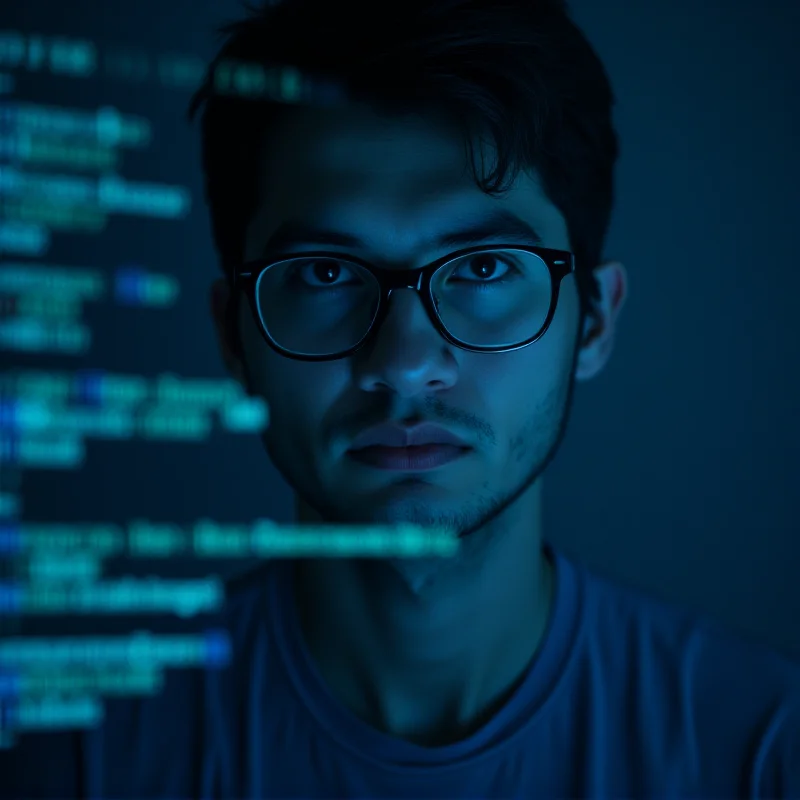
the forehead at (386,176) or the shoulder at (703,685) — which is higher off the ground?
the forehead at (386,176)

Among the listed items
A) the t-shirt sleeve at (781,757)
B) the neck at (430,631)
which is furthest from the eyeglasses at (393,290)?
→ the t-shirt sleeve at (781,757)

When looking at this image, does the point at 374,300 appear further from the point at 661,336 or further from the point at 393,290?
the point at 661,336

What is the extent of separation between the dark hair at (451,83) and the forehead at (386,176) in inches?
0.6

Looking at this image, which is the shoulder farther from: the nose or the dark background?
the nose

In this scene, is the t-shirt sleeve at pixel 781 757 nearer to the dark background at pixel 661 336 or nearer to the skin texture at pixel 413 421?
the dark background at pixel 661 336

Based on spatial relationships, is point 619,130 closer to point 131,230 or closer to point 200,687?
point 131,230

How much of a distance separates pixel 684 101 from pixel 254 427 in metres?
0.52

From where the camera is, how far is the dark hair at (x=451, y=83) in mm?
604

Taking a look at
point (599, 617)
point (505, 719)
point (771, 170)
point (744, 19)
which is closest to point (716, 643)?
point (599, 617)

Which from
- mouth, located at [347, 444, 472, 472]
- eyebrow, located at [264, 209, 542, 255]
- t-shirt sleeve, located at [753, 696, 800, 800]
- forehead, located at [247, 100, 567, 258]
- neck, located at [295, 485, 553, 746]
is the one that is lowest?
t-shirt sleeve, located at [753, 696, 800, 800]

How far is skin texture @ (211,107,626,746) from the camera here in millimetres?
599

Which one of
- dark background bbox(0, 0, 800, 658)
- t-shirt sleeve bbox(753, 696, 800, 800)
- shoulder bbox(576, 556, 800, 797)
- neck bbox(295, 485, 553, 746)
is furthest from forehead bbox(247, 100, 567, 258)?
t-shirt sleeve bbox(753, 696, 800, 800)

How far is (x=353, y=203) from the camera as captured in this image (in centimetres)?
60

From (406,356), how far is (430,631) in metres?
0.30
